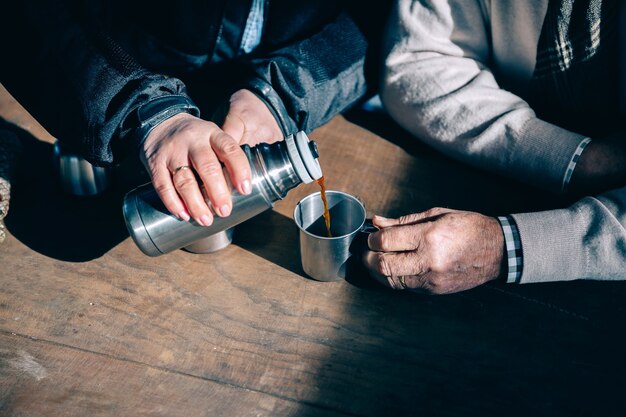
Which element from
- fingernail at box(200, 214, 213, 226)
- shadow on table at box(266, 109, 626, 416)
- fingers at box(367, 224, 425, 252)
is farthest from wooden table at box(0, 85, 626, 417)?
fingernail at box(200, 214, 213, 226)

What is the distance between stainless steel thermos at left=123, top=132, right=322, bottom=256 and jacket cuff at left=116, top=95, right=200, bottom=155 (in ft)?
0.39

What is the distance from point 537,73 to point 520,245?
433 mm

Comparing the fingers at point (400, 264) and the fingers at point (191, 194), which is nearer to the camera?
the fingers at point (191, 194)

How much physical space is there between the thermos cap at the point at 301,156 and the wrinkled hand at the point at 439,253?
21cm

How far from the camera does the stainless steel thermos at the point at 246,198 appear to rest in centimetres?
82

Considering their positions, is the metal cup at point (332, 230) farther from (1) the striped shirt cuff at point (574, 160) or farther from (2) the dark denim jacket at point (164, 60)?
(1) the striped shirt cuff at point (574, 160)

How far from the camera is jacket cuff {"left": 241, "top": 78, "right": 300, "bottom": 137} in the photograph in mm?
1202

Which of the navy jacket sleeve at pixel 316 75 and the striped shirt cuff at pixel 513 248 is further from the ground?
the navy jacket sleeve at pixel 316 75

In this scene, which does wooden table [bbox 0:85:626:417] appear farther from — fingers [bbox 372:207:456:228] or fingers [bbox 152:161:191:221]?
fingers [bbox 152:161:191:221]

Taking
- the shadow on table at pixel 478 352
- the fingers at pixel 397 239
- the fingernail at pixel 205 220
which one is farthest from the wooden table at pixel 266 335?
the fingernail at pixel 205 220

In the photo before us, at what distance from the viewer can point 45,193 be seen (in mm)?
1235

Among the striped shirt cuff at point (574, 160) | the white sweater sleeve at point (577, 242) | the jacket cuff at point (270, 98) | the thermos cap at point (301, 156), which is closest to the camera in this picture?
the thermos cap at point (301, 156)

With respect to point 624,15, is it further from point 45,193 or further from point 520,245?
point 45,193

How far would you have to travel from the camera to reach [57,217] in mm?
1176
